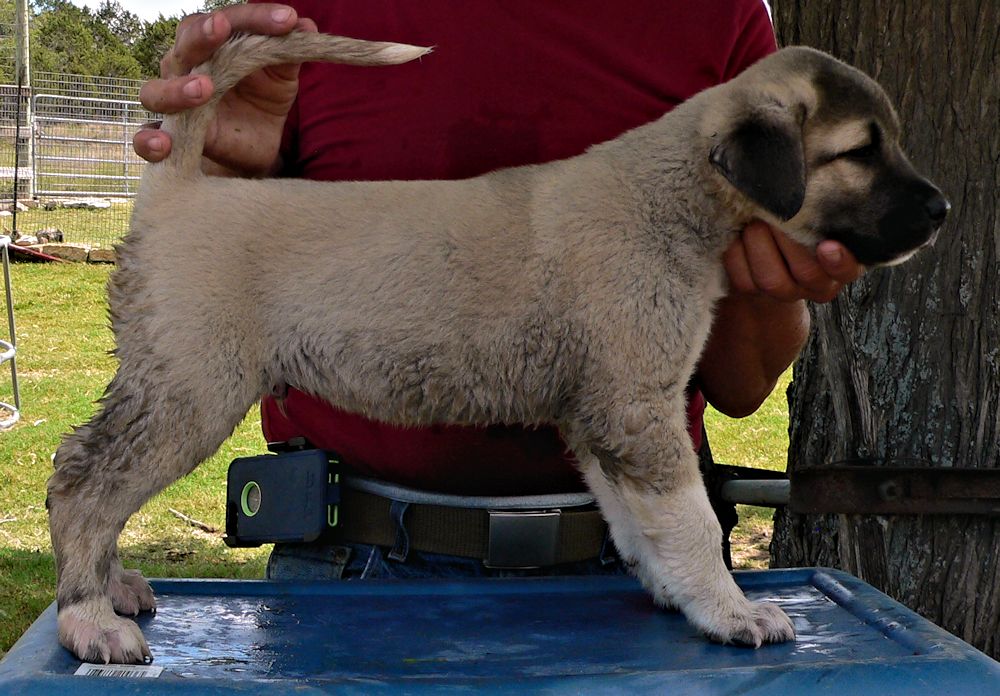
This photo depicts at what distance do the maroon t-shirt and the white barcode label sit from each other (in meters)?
0.97

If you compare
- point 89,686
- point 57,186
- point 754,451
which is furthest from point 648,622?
point 57,186

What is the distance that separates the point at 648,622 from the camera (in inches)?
109

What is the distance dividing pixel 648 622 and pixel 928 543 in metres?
1.46

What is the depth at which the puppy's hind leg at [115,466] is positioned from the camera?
8.27 ft

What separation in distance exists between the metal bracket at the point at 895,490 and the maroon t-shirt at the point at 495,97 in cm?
71

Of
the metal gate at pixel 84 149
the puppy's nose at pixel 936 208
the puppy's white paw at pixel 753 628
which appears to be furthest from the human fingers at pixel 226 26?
the metal gate at pixel 84 149

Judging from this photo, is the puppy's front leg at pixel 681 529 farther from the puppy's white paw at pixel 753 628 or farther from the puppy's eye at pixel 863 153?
the puppy's eye at pixel 863 153

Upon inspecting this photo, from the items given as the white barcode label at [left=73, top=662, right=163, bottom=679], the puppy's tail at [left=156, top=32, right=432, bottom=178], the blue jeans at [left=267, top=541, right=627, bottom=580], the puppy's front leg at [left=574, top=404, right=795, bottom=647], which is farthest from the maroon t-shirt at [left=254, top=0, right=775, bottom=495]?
the white barcode label at [left=73, top=662, right=163, bottom=679]

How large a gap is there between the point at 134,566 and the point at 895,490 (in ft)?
18.2

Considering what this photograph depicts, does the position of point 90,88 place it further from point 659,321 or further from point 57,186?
point 659,321

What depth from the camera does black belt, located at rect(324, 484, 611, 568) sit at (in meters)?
3.12

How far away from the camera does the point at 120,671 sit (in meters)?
2.30

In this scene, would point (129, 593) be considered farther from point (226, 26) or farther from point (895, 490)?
point (895, 490)

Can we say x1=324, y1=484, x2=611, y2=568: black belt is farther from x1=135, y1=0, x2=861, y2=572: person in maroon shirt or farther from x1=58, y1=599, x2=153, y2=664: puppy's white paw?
x1=58, y1=599, x2=153, y2=664: puppy's white paw
